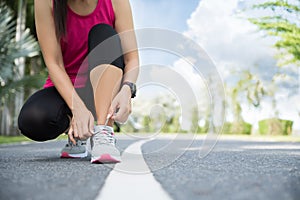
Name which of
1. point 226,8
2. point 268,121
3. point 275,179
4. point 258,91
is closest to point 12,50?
point 226,8

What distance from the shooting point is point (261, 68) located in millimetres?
14477

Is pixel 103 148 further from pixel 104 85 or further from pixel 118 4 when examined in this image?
pixel 118 4

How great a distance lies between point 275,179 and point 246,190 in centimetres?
23

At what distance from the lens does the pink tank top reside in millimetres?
2037

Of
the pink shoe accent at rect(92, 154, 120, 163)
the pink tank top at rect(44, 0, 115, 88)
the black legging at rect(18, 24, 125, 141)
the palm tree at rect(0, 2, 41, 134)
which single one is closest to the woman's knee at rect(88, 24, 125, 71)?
the black legging at rect(18, 24, 125, 141)

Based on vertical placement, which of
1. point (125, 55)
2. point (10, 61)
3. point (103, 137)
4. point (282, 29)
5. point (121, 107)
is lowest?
point (103, 137)

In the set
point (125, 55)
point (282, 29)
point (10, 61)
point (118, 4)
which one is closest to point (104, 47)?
point (125, 55)

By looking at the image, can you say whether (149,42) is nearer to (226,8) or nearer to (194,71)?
(194,71)

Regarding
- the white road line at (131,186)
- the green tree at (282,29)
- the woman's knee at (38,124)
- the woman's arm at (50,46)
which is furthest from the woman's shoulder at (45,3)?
the green tree at (282,29)

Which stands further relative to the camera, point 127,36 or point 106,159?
point 127,36

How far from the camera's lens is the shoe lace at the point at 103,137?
1.62 m

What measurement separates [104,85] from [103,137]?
0.23m

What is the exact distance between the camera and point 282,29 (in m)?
8.24

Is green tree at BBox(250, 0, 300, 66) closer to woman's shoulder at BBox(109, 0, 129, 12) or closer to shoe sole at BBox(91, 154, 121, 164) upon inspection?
woman's shoulder at BBox(109, 0, 129, 12)
